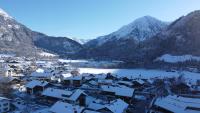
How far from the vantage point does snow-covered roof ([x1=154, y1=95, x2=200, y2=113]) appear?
37.2 m

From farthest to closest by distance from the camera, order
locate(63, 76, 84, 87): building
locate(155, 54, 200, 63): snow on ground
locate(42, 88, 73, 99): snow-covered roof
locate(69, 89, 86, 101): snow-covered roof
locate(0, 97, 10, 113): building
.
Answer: locate(155, 54, 200, 63): snow on ground < locate(63, 76, 84, 87): building < locate(42, 88, 73, 99): snow-covered roof < locate(69, 89, 86, 101): snow-covered roof < locate(0, 97, 10, 113): building

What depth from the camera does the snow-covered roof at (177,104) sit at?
37.2 m

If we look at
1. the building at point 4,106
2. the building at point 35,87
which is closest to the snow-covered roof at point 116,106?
the building at point 4,106

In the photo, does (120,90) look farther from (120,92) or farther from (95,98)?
(95,98)

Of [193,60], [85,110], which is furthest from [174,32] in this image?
[85,110]

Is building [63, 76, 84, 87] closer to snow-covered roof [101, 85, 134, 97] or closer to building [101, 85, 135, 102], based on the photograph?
building [101, 85, 135, 102]

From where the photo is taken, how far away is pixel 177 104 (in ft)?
127

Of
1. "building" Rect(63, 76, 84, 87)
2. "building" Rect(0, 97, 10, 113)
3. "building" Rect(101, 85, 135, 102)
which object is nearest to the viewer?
"building" Rect(0, 97, 10, 113)

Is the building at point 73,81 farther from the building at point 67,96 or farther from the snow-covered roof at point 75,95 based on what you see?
the snow-covered roof at point 75,95

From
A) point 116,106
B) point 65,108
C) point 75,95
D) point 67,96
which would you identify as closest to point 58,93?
point 67,96

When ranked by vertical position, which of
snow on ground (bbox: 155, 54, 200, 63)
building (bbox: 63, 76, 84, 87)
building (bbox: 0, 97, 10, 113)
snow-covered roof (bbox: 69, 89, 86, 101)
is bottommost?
building (bbox: 0, 97, 10, 113)

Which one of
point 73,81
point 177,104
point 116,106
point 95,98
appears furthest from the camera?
point 73,81

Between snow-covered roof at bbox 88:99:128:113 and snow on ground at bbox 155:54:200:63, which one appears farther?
snow on ground at bbox 155:54:200:63

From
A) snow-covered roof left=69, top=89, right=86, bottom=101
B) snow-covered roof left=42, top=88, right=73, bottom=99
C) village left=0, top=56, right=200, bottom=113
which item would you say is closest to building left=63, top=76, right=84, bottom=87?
village left=0, top=56, right=200, bottom=113
